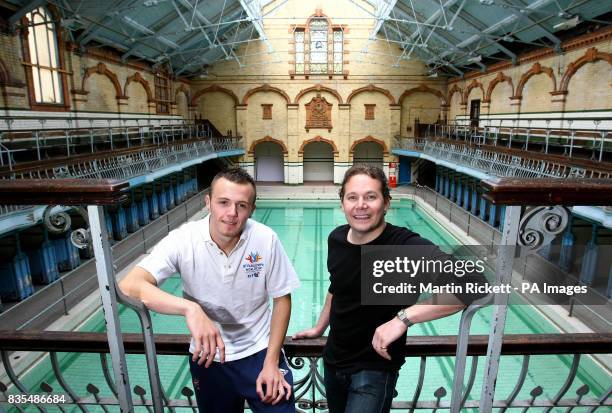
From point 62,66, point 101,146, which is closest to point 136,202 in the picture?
point 101,146

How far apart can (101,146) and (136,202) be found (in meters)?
2.24

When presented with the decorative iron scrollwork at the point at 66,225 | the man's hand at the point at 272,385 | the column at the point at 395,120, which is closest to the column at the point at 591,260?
the man's hand at the point at 272,385

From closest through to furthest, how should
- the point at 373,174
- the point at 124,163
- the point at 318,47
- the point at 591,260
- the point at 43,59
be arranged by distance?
the point at 373,174, the point at 591,260, the point at 43,59, the point at 124,163, the point at 318,47

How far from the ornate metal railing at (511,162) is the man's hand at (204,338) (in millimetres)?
4429

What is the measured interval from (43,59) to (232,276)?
12.5m

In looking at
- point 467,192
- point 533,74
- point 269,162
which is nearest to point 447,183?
point 467,192

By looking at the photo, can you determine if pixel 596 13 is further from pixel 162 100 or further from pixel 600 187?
pixel 162 100

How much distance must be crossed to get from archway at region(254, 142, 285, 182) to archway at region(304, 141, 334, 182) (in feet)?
5.18

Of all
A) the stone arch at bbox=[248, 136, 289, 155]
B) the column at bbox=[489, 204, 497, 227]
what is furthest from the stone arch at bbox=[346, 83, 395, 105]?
the column at bbox=[489, 204, 497, 227]

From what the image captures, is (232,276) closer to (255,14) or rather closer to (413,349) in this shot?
(413,349)

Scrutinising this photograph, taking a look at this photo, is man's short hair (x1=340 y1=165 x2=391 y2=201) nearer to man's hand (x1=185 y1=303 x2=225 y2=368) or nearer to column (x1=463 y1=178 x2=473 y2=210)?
man's hand (x1=185 y1=303 x2=225 y2=368)

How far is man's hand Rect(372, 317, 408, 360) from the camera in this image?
1.44m

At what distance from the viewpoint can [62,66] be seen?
1192cm

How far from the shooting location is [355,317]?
1.63 metres
